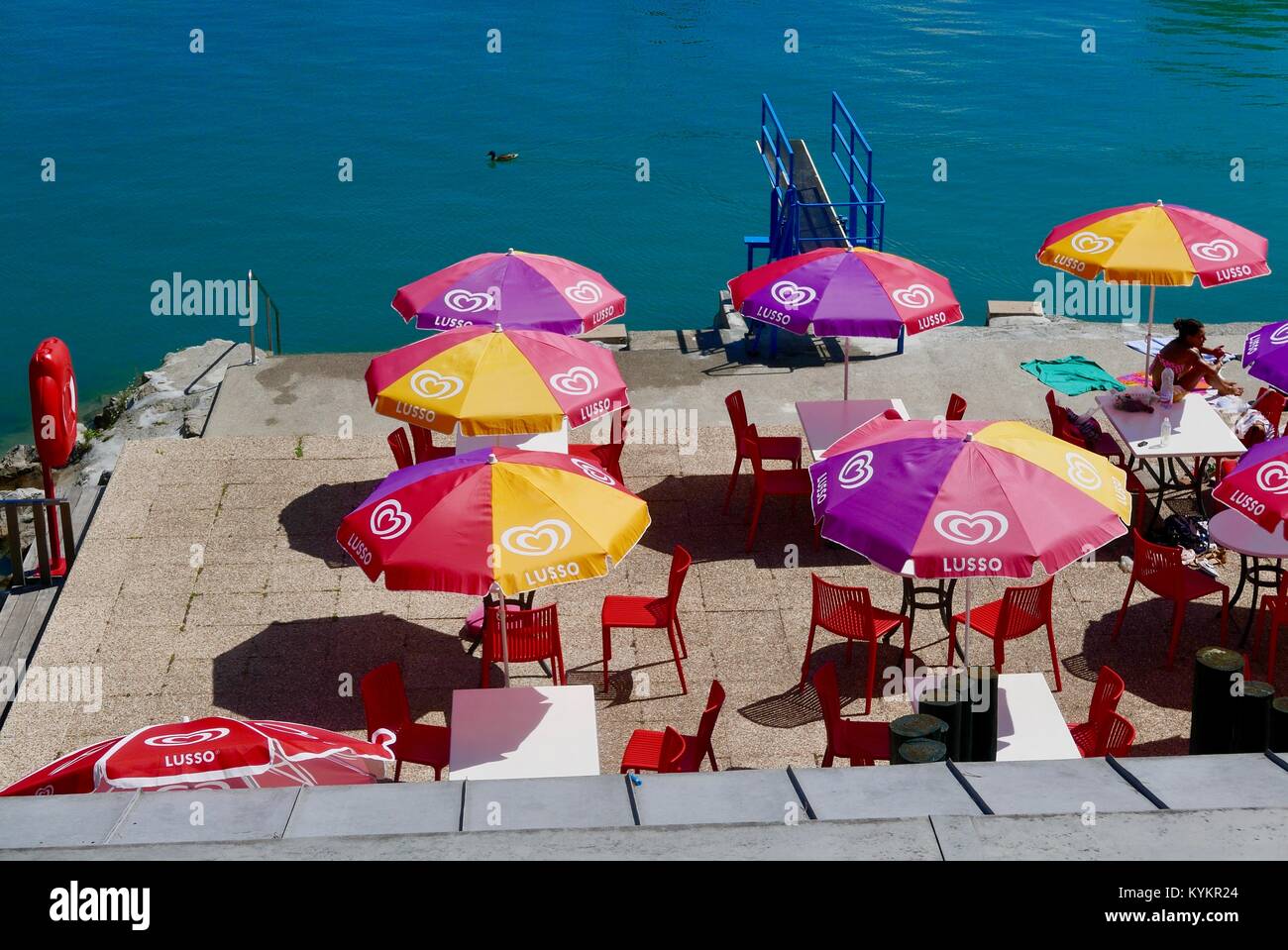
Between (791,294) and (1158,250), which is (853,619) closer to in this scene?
(791,294)

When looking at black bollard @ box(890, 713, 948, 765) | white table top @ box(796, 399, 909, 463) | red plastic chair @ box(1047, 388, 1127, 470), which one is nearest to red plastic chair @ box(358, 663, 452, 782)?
black bollard @ box(890, 713, 948, 765)

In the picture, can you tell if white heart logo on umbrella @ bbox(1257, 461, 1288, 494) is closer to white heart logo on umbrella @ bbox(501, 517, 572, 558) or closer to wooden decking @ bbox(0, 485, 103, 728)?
white heart logo on umbrella @ bbox(501, 517, 572, 558)

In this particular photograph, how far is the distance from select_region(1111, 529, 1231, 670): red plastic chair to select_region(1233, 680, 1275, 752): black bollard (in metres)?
3.78

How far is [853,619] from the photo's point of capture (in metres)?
9.70

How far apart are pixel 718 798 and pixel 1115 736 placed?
433 cm

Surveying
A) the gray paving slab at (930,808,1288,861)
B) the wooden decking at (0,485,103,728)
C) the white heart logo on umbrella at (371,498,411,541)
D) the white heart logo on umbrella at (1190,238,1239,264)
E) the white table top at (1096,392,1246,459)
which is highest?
the white heart logo on umbrella at (1190,238,1239,264)

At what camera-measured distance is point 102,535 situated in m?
11.9

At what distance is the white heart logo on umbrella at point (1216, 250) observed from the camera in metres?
12.4

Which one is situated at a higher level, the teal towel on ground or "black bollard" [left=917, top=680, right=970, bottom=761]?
"black bollard" [left=917, top=680, right=970, bottom=761]

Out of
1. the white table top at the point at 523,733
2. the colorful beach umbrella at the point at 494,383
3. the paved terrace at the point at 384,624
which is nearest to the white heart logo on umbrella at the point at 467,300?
the colorful beach umbrella at the point at 494,383

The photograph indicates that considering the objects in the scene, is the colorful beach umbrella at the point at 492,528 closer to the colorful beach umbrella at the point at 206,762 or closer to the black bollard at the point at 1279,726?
the colorful beach umbrella at the point at 206,762

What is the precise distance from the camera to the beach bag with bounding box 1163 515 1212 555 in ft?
38.0

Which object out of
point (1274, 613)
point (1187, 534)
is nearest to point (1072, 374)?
point (1187, 534)

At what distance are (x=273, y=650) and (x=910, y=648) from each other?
14.8ft
